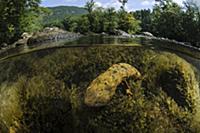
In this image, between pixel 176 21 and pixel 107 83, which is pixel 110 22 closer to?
pixel 176 21

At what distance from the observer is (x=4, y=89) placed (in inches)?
255

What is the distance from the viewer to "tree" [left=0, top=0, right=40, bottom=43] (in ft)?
141

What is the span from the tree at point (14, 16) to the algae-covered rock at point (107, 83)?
121 feet

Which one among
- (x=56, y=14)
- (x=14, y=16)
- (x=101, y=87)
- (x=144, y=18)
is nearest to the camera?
(x=101, y=87)

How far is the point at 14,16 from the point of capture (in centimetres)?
4578

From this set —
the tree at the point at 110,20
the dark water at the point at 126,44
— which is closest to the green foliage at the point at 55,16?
the tree at the point at 110,20

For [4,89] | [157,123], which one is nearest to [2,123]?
[4,89]

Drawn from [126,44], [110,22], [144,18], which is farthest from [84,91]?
[144,18]

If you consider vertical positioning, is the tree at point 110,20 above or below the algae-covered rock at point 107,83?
below

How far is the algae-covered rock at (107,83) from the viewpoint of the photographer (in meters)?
5.87

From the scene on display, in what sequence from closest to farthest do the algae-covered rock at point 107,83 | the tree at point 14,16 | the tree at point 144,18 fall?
the algae-covered rock at point 107,83 → the tree at point 14,16 → the tree at point 144,18

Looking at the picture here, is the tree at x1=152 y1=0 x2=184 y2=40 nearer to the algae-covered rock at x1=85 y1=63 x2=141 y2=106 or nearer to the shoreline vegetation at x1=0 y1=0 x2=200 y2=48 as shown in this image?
the shoreline vegetation at x1=0 y1=0 x2=200 y2=48

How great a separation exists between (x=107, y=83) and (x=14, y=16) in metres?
40.9

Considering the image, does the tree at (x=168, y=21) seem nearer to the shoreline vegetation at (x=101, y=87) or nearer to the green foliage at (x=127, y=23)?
the green foliage at (x=127, y=23)
